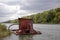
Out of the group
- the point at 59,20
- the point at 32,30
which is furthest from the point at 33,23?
the point at 59,20

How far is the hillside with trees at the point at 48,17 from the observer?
9.30m

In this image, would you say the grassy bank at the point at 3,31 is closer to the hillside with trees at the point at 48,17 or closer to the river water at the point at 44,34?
the river water at the point at 44,34

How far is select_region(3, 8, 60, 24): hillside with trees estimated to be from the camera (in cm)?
930

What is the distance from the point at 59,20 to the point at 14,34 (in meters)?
1.85

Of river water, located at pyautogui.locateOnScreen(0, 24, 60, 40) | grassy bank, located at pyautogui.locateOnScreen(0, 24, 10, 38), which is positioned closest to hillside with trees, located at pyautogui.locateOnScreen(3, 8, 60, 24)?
river water, located at pyautogui.locateOnScreen(0, 24, 60, 40)

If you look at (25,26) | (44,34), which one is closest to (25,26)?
(25,26)

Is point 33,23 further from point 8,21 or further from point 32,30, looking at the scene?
point 8,21

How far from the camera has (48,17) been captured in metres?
9.48

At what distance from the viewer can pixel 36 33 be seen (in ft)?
33.5

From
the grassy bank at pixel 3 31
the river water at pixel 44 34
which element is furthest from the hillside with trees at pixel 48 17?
the grassy bank at pixel 3 31

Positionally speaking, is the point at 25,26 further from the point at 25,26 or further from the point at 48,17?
the point at 48,17

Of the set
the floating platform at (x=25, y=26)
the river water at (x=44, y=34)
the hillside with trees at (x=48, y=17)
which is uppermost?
the hillside with trees at (x=48, y=17)

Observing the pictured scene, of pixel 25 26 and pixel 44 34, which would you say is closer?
pixel 25 26

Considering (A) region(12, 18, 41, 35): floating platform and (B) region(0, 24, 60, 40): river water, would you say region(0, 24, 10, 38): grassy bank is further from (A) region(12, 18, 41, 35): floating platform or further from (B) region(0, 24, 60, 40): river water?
(A) region(12, 18, 41, 35): floating platform
